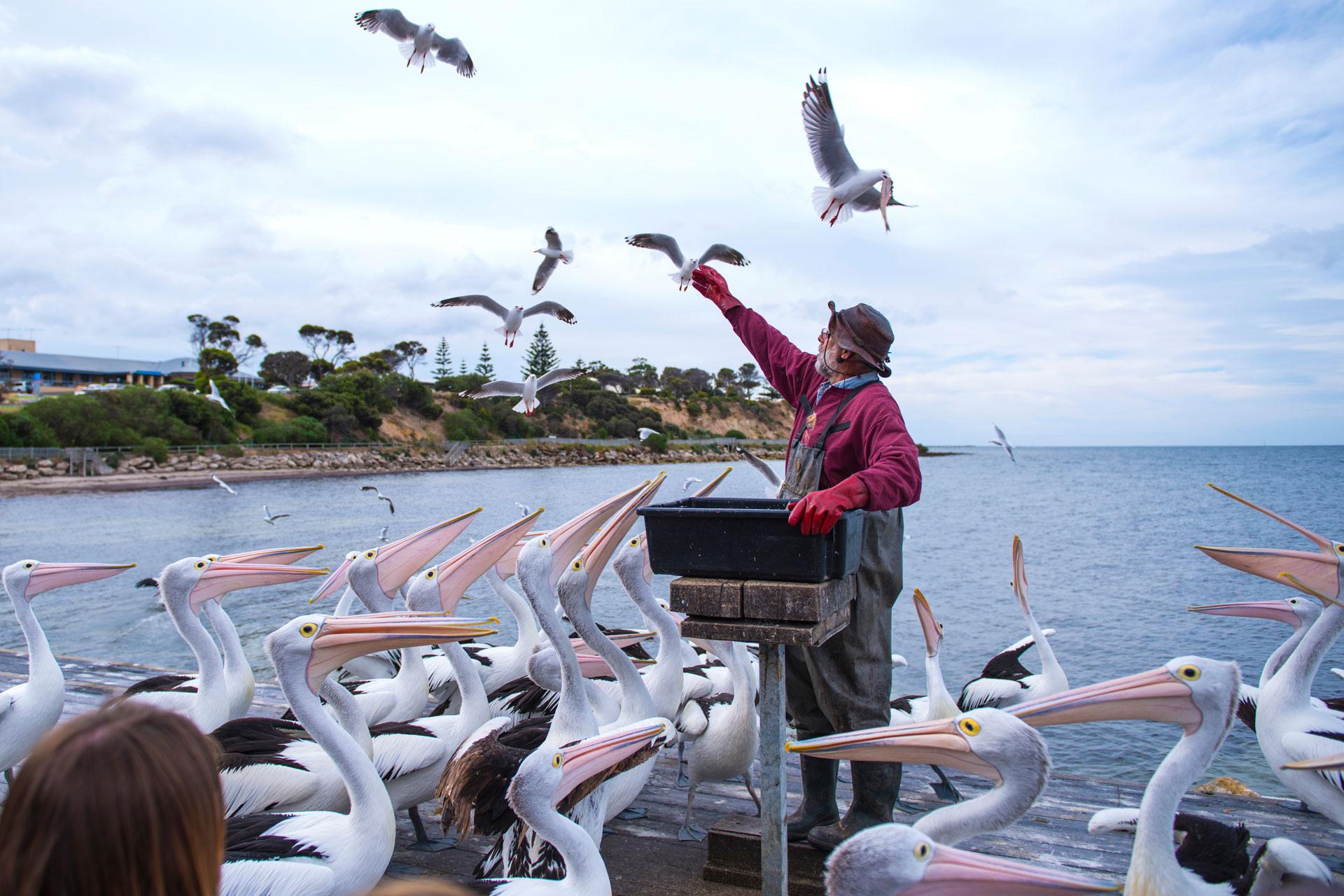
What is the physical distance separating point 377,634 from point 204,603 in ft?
7.77

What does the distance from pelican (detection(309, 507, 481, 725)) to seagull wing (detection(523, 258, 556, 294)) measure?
2319mm

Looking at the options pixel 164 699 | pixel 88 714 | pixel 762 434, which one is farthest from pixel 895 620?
pixel 762 434

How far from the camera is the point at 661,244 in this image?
483cm

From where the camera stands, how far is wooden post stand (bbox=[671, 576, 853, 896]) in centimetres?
230

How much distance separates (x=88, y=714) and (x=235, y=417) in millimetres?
45520

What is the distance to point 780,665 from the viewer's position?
2.53 m

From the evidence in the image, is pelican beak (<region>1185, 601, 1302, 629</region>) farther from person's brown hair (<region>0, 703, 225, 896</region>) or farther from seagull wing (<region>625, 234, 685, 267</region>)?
person's brown hair (<region>0, 703, 225, 896</region>)

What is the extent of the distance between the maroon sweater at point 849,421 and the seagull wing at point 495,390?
458 centimetres

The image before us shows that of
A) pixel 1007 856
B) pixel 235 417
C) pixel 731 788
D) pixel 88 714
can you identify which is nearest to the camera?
pixel 88 714

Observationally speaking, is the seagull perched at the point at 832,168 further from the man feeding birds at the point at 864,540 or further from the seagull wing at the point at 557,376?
the seagull wing at the point at 557,376

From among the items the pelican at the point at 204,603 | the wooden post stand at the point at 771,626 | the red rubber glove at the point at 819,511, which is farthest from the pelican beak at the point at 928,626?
the pelican at the point at 204,603

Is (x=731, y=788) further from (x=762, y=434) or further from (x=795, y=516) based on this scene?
(x=762, y=434)

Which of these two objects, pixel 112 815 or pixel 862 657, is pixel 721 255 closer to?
pixel 862 657

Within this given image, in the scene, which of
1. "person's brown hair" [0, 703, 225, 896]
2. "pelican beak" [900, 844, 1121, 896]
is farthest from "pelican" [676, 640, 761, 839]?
"person's brown hair" [0, 703, 225, 896]
